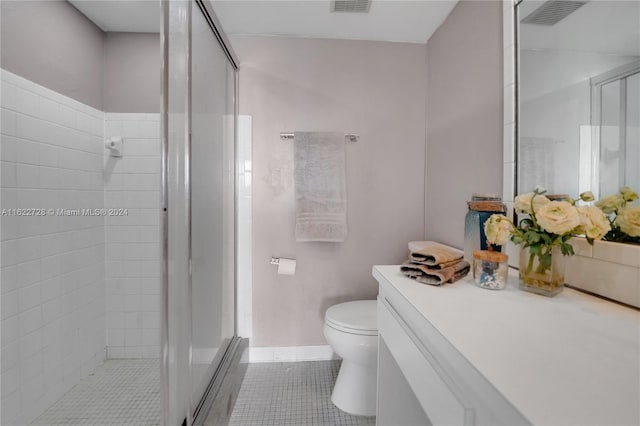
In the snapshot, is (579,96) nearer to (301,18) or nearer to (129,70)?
(301,18)

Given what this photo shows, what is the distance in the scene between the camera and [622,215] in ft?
2.36

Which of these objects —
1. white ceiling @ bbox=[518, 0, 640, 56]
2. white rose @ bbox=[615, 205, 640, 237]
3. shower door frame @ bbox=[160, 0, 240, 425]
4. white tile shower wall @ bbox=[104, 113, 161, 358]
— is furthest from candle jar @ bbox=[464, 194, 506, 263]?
white tile shower wall @ bbox=[104, 113, 161, 358]

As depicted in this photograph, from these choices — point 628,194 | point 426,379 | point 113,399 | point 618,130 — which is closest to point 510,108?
point 618,130

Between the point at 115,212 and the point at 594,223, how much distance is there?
6.48 ft

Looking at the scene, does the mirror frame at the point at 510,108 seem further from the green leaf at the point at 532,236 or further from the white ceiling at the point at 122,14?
the white ceiling at the point at 122,14

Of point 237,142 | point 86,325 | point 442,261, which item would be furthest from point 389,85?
point 86,325

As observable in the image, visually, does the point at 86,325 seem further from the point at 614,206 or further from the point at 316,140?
the point at 614,206

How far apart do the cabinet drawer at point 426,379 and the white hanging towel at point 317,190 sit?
891 mm

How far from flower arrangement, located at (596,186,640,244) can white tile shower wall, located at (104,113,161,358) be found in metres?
1.86

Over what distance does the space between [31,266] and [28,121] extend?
601 mm

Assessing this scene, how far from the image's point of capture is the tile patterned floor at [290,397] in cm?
140

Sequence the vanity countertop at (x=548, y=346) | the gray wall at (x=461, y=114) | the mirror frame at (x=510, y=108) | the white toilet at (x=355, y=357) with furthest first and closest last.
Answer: the white toilet at (x=355, y=357) → the gray wall at (x=461, y=114) → the mirror frame at (x=510, y=108) → the vanity countertop at (x=548, y=346)

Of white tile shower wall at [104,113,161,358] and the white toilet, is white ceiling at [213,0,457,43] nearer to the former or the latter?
white tile shower wall at [104,113,161,358]

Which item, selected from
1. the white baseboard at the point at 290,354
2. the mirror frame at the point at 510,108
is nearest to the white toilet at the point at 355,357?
the white baseboard at the point at 290,354
